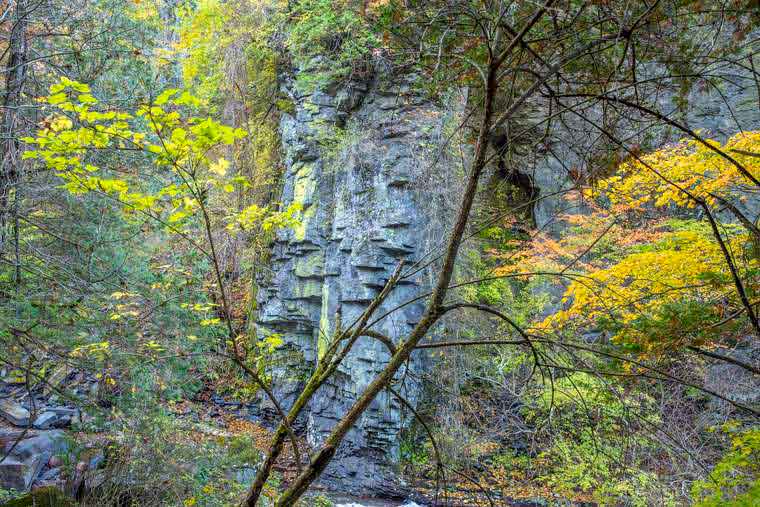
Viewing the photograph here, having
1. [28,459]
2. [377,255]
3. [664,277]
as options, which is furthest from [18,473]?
[664,277]

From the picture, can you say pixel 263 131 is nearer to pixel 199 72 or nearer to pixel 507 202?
pixel 199 72

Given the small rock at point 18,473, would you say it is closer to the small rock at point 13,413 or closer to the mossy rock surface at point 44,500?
the mossy rock surface at point 44,500

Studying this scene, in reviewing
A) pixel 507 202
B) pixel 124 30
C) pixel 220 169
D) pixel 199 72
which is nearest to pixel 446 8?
pixel 220 169

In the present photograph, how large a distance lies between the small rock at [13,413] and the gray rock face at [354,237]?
4.01m

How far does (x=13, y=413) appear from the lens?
763 centimetres

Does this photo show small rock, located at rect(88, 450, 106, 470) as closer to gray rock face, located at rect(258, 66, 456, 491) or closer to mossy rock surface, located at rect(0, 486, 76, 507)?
mossy rock surface, located at rect(0, 486, 76, 507)

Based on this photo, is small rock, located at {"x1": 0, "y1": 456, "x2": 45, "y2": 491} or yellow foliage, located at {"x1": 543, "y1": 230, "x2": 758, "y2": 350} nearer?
yellow foliage, located at {"x1": 543, "y1": 230, "x2": 758, "y2": 350}

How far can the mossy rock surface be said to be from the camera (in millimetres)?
A: 4089

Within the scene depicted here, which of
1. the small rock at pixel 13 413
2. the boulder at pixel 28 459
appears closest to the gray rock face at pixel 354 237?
the boulder at pixel 28 459

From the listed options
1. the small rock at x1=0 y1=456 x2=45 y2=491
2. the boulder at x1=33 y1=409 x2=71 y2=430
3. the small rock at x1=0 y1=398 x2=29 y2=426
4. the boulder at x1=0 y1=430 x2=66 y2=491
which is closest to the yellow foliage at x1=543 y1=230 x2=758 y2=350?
the boulder at x1=0 y1=430 x2=66 y2=491

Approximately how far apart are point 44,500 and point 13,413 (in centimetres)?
430

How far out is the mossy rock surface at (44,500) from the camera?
161 inches

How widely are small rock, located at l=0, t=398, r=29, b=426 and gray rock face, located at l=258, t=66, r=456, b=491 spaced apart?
158 inches

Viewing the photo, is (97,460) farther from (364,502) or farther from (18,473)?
(364,502)
